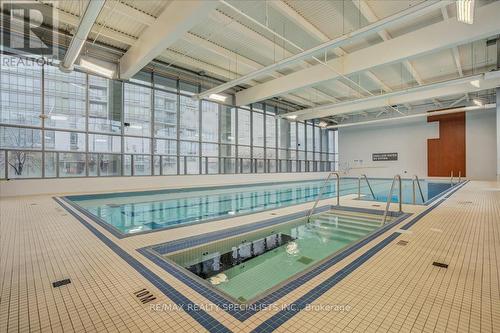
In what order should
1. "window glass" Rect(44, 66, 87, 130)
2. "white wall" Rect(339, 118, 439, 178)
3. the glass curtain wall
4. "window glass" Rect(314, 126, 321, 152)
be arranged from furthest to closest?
"window glass" Rect(314, 126, 321, 152)
"white wall" Rect(339, 118, 439, 178)
"window glass" Rect(44, 66, 87, 130)
the glass curtain wall

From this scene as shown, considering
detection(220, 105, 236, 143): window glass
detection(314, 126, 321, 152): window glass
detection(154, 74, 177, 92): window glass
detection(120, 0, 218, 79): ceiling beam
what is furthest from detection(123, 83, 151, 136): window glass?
detection(314, 126, 321, 152): window glass

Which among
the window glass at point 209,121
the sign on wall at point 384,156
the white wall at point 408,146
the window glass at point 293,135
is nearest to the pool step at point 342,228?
the window glass at point 209,121

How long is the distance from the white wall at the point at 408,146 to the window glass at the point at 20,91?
1605 cm

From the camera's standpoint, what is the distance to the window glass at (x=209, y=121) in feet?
34.2

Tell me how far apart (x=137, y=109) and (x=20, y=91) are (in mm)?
3045

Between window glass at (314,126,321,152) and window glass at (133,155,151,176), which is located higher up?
window glass at (314,126,321,152)

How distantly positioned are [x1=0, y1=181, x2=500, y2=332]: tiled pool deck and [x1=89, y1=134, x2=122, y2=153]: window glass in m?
5.38

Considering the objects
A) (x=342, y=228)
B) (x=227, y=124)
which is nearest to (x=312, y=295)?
(x=342, y=228)

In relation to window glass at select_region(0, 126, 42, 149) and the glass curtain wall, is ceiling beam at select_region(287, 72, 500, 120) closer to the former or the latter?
the glass curtain wall

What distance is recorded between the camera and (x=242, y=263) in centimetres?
285

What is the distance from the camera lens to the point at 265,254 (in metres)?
3.14

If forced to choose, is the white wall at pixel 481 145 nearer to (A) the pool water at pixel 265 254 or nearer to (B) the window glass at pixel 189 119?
(A) the pool water at pixel 265 254

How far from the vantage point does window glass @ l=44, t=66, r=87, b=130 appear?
7105 millimetres

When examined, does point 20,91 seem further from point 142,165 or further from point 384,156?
point 384,156
